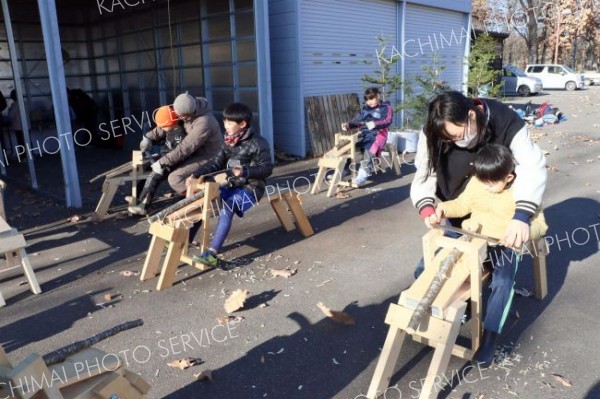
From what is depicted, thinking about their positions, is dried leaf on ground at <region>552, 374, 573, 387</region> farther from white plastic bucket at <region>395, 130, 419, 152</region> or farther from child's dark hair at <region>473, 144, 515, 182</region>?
white plastic bucket at <region>395, 130, 419, 152</region>

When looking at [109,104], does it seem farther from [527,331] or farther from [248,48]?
[527,331]

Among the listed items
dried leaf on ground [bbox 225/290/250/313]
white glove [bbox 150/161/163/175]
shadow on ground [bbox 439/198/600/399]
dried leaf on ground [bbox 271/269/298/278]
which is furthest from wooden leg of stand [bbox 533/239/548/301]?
white glove [bbox 150/161/163/175]

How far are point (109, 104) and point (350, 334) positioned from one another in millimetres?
11935

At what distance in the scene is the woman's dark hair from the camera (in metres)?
2.95

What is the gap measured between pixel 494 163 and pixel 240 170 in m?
2.35

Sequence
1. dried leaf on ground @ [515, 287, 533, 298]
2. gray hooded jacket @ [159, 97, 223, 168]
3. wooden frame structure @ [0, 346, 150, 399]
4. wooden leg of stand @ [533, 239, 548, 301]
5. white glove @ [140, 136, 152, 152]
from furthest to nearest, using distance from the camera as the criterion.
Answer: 1. white glove @ [140, 136, 152, 152]
2. gray hooded jacket @ [159, 97, 223, 168]
3. dried leaf on ground @ [515, 287, 533, 298]
4. wooden leg of stand @ [533, 239, 548, 301]
5. wooden frame structure @ [0, 346, 150, 399]

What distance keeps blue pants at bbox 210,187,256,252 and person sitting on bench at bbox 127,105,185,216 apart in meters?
1.55

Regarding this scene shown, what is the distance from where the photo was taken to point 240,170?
15.4ft

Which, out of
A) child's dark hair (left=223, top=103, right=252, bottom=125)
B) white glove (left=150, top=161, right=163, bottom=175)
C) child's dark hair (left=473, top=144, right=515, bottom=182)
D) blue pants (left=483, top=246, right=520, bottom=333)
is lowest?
blue pants (left=483, top=246, right=520, bottom=333)

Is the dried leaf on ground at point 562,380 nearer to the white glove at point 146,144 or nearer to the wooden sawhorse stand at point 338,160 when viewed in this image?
the wooden sawhorse stand at point 338,160

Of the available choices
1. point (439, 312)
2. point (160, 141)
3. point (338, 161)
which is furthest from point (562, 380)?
point (160, 141)

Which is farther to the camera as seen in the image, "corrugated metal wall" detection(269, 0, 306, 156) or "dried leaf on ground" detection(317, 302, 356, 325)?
"corrugated metal wall" detection(269, 0, 306, 156)

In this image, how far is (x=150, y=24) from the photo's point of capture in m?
11.9

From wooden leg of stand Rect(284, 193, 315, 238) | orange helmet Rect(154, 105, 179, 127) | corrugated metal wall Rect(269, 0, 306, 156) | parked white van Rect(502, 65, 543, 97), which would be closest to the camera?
wooden leg of stand Rect(284, 193, 315, 238)
